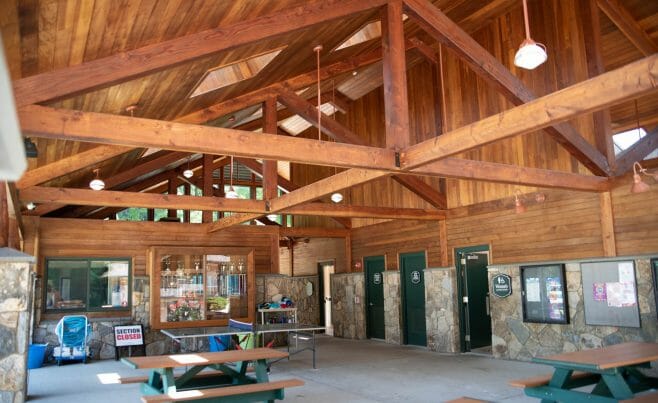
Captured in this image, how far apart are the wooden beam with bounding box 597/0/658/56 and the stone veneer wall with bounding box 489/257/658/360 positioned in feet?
13.0

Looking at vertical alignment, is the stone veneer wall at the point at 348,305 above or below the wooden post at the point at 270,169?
below

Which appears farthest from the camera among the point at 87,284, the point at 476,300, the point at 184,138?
the point at 87,284

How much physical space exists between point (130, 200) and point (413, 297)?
22.5 ft

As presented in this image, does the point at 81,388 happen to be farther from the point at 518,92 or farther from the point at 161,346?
the point at 518,92

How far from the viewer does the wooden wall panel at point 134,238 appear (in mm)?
12102

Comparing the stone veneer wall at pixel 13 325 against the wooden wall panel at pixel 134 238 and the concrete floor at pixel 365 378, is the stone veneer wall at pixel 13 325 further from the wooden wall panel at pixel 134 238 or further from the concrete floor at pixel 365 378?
the wooden wall panel at pixel 134 238

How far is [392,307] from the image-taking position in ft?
43.9

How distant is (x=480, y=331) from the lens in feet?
39.1

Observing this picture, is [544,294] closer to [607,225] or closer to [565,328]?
[565,328]

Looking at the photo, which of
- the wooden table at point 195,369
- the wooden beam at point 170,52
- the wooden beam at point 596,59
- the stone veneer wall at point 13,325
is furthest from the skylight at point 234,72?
the wooden beam at point 596,59

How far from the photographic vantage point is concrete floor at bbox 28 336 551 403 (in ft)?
24.4

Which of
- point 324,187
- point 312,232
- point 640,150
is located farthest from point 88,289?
point 640,150

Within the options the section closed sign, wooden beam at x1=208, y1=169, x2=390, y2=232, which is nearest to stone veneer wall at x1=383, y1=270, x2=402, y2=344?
the section closed sign

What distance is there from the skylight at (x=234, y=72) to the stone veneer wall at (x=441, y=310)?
5.86m
